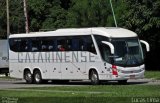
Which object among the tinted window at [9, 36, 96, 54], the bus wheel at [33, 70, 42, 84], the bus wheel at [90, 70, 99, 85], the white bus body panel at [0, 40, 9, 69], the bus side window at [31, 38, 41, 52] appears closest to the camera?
the bus wheel at [90, 70, 99, 85]

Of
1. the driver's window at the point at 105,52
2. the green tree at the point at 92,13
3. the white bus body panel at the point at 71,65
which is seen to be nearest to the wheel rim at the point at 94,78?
the white bus body panel at the point at 71,65

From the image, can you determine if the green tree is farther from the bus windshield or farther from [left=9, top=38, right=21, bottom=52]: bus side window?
the bus windshield

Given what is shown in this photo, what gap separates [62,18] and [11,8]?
7.45m

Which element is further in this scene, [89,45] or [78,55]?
[78,55]

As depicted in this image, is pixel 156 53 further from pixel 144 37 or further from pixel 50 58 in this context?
pixel 50 58

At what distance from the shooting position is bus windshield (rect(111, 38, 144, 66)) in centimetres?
3156

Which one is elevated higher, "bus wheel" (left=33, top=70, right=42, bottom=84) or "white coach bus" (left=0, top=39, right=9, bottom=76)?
"white coach bus" (left=0, top=39, right=9, bottom=76)

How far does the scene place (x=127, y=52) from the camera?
Answer: 31.8 meters

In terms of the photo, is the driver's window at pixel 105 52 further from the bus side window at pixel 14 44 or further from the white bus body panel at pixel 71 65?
the bus side window at pixel 14 44

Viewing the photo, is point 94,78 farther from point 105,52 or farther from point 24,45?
point 24,45

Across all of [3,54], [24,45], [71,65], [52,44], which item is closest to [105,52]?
[71,65]

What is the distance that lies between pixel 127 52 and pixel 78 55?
315 cm

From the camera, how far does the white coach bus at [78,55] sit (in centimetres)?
3164

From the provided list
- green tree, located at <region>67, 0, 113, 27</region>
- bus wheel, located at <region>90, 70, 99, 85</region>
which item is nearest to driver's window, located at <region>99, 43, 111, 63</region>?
bus wheel, located at <region>90, 70, 99, 85</region>
